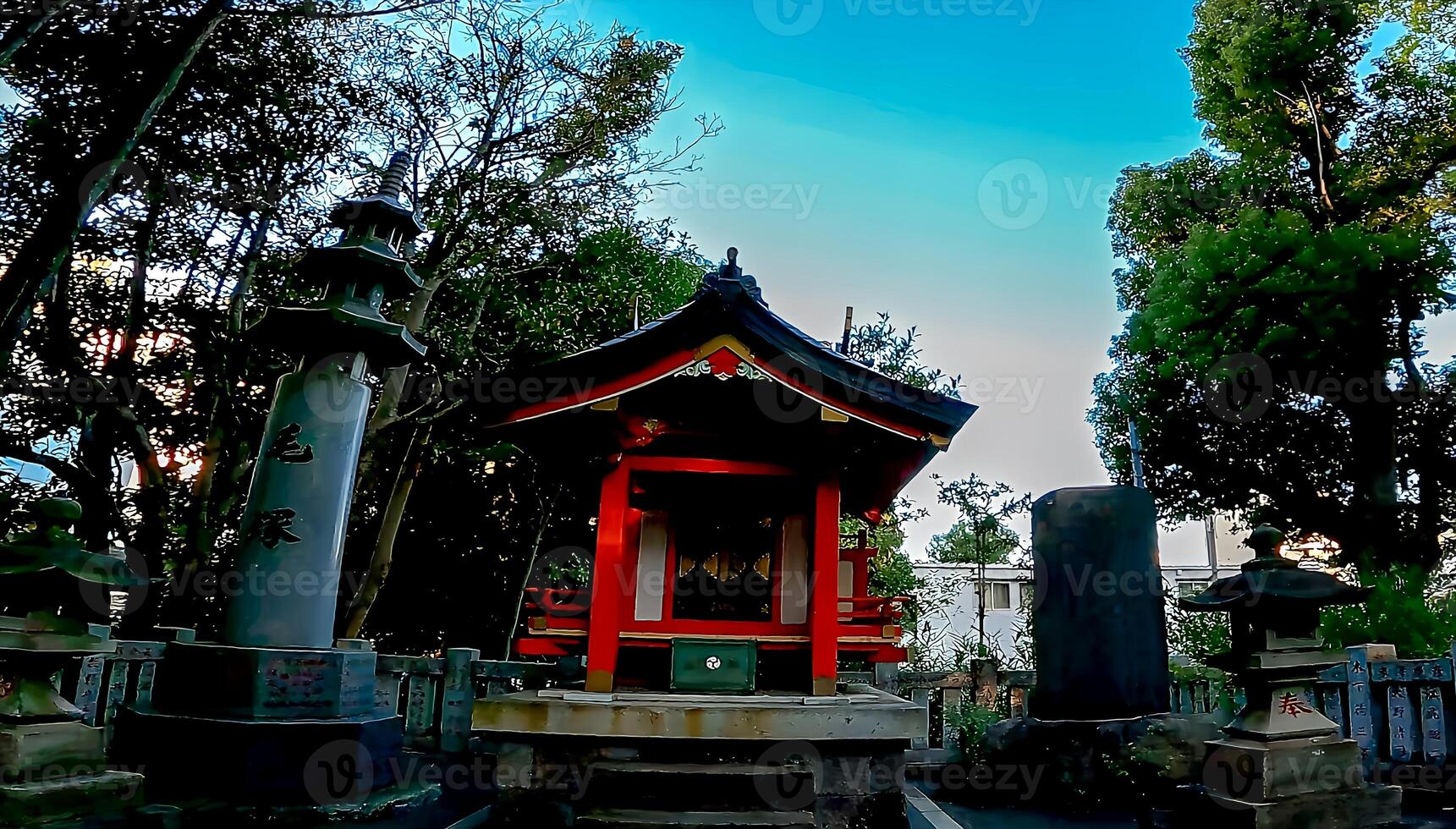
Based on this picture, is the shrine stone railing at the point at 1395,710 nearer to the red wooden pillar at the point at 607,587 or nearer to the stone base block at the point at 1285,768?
the stone base block at the point at 1285,768

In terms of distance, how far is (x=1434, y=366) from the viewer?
660 inches

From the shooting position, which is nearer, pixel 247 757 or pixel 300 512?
pixel 247 757

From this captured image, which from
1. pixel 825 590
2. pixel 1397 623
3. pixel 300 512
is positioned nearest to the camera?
pixel 825 590

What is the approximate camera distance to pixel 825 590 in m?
7.10

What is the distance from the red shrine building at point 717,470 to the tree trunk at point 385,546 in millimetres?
6192

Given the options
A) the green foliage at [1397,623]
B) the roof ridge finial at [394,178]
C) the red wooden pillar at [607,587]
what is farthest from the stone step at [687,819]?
the green foliage at [1397,623]

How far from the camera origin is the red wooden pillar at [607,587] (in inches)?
269

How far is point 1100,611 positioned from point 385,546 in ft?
34.8

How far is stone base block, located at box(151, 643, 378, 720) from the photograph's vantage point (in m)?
6.72

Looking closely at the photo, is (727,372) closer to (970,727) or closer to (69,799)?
(69,799)

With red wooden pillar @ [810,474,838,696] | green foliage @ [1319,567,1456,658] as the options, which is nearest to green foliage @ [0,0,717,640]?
red wooden pillar @ [810,474,838,696]

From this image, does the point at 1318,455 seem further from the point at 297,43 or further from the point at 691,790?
the point at 297,43

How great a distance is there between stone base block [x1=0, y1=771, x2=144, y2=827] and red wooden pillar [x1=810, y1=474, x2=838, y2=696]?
5.21 metres

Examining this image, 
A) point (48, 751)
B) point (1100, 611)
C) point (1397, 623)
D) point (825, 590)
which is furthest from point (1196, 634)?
point (48, 751)
